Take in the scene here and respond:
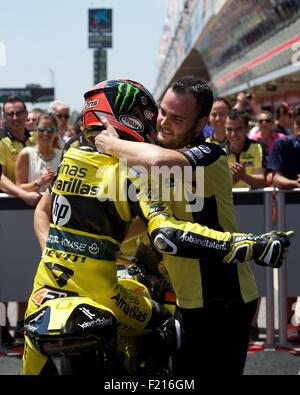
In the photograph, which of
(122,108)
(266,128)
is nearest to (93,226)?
(122,108)

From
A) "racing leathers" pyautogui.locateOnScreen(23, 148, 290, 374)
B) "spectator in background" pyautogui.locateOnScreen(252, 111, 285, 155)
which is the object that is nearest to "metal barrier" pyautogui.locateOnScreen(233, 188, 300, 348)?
"spectator in background" pyautogui.locateOnScreen(252, 111, 285, 155)

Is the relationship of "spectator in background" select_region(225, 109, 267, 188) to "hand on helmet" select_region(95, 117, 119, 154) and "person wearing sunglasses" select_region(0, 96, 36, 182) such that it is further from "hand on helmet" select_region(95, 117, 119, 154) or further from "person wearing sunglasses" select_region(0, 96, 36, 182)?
"hand on helmet" select_region(95, 117, 119, 154)

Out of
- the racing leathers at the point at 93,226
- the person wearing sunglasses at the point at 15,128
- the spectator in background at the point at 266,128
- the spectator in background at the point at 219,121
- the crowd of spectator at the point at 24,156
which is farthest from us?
the spectator in background at the point at 266,128

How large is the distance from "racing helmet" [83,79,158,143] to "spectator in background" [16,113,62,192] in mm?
4042

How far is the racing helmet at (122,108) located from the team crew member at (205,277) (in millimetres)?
116

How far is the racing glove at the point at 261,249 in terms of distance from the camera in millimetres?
2529

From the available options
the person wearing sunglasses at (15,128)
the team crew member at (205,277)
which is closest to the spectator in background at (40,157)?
the person wearing sunglasses at (15,128)

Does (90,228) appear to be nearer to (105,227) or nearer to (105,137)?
(105,227)

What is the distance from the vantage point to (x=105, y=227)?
9.11 ft

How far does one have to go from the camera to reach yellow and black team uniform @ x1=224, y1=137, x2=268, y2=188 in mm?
7559

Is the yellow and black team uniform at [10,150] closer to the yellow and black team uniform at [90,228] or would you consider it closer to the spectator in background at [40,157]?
the spectator in background at [40,157]

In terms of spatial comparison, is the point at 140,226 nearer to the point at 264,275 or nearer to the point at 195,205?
the point at 195,205
